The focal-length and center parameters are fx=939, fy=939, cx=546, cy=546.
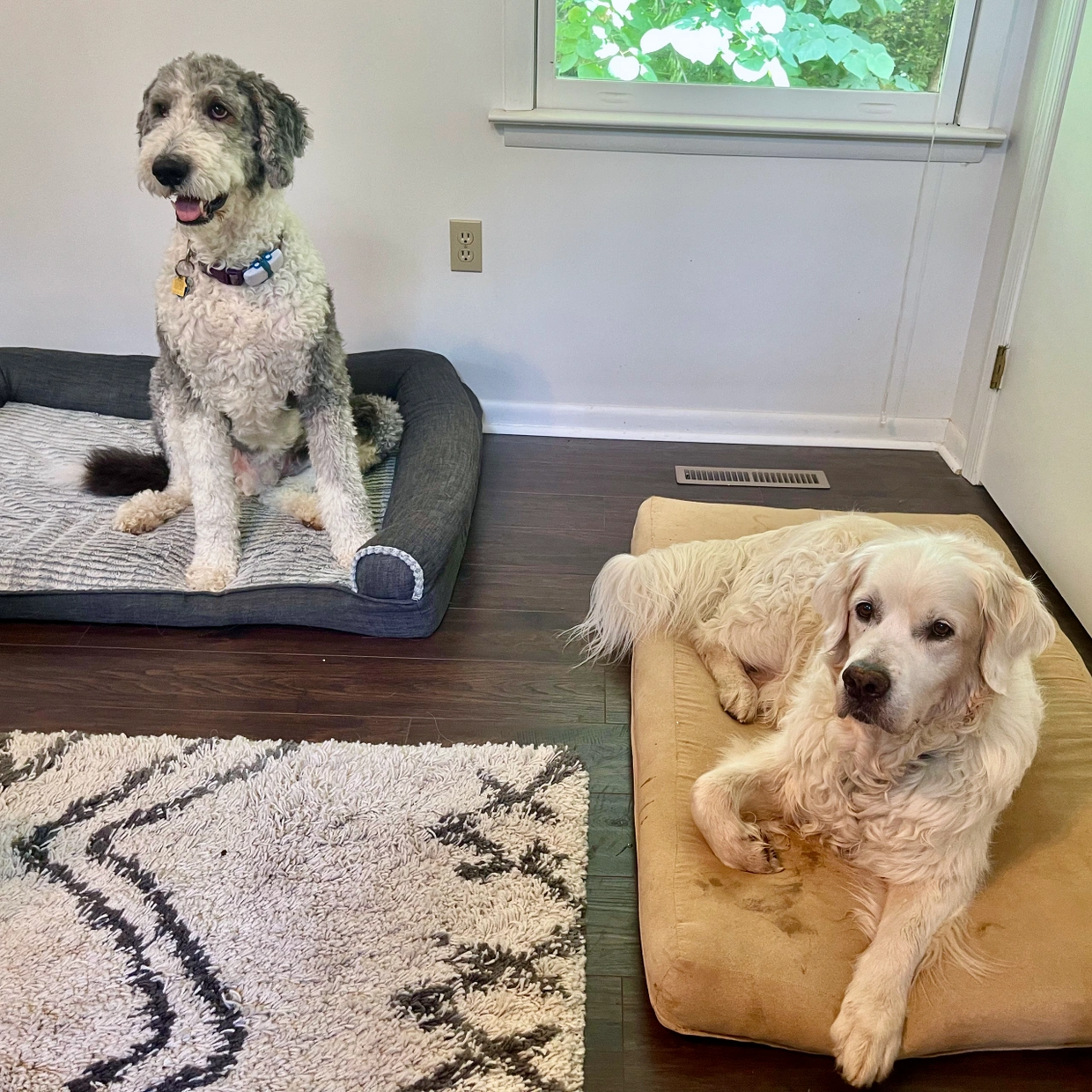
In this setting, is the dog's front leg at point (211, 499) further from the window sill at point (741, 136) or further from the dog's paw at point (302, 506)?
the window sill at point (741, 136)

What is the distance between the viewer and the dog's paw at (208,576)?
230 cm

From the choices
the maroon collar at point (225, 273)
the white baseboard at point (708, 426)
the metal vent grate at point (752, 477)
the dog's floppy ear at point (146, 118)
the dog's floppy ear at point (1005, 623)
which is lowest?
the metal vent grate at point (752, 477)

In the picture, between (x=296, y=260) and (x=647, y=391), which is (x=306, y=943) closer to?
(x=296, y=260)

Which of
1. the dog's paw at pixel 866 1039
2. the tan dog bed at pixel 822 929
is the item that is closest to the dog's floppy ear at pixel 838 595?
the tan dog bed at pixel 822 929

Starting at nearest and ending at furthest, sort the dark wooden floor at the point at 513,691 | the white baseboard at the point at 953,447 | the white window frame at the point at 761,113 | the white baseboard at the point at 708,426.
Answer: the dark wooden floor at the point at 513,691
the white window frame at the point at 761,113
the white baseboard at the point at 953,447
the white baseboard at the point at 708,426

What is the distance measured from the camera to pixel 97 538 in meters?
2.43

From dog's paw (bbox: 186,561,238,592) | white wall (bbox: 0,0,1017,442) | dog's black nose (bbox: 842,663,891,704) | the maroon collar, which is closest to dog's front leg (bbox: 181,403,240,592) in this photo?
dog's paw (bbox: 186,561,238,592)

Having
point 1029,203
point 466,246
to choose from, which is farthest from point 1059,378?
point 466,246

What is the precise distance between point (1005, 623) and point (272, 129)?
179 centimetres

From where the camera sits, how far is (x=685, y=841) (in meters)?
1.55

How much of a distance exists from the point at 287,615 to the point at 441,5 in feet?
6.36

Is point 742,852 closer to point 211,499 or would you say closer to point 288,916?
point 288,916

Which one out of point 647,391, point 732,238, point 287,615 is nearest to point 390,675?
point 287,615

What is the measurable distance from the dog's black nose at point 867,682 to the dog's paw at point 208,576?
154cm
